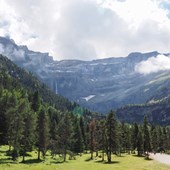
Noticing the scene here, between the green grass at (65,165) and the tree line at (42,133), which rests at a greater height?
the tree line at (42,133)

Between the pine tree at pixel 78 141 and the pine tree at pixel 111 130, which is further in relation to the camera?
the pine tree at pixel 78 141

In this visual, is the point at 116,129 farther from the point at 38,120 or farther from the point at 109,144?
the point at 38,120

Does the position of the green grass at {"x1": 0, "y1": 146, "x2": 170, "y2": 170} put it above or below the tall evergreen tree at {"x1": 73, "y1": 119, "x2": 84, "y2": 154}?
below

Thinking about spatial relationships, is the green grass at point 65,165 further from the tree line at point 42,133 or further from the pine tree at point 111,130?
the pine tree at point 111,130

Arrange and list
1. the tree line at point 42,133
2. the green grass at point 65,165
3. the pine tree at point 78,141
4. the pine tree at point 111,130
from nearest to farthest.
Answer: the green grass at point 65,165
the tree line at point 42,133
the pine tree at point 111,130
the pine tree at point 78,141

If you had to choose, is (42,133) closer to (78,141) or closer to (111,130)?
(111,130)

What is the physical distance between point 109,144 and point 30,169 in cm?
4480

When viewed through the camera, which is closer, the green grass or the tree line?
the green grass

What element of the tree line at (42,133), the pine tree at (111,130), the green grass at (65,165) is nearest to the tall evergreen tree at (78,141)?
the tree line at (42,133)

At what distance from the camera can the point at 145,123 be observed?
142 metres

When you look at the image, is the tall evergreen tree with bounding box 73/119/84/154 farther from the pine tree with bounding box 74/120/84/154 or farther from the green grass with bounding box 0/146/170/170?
the green grass with bounding box 0/146/170/170

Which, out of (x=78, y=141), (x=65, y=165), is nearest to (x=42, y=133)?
(x=65, y=165)

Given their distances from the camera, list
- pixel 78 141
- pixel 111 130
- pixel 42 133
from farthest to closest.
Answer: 1. pixel 78 141
2. pixel 111 130
3. pixel 42 133

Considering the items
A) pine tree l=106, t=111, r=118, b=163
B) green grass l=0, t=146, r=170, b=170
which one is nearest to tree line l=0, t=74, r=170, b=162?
pine tree l=106, t=111, r=118, b=163
